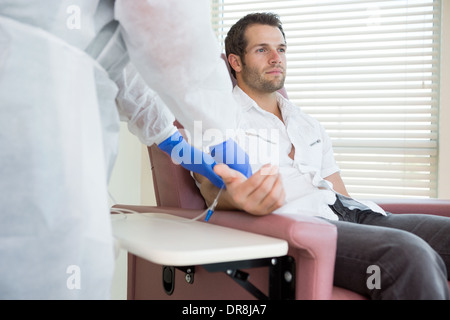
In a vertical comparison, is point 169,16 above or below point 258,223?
above

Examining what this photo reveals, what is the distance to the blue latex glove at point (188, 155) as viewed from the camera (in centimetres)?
107

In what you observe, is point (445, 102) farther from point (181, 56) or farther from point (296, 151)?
point (181, 56)

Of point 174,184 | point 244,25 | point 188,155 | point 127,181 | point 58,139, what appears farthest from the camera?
point 127,181

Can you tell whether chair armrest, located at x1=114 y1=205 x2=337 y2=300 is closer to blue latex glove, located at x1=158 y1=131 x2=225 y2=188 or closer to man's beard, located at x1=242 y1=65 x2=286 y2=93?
blue latex glove, located at x1=158 y1=131 x2=225 y2=188

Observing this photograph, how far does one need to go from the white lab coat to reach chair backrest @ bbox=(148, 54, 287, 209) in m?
0.64

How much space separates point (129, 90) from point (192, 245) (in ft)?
1.24

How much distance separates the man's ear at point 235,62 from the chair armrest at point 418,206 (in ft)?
2.39

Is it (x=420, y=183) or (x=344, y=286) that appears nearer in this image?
(x=344, y=286)

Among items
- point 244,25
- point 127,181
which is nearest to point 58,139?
point 244,25

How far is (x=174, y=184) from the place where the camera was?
4.40ft

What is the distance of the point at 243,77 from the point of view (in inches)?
67.4

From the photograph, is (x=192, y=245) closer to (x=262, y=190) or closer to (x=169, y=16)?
(x=262, y=190)

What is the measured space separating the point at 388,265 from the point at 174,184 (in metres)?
0.66
